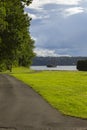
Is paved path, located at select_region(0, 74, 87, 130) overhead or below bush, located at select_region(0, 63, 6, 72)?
overhead

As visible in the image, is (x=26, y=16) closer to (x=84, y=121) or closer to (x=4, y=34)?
(x=4, y=34)

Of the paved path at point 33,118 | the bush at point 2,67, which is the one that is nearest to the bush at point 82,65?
the bush at point 2,67

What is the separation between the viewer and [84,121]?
54.7ft

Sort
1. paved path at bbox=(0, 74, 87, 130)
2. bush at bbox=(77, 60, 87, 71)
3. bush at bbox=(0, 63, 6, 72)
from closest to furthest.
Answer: paved path at bbox=(0, 74, 87, 130)
bush at bbox=(0, 63, 6, 72)
bush at bbox=(77, 60, 87, 71)

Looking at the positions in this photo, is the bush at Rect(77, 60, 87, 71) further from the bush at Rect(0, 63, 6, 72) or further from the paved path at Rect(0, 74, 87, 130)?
the paved path at Rect(0, 74, 87, 130)

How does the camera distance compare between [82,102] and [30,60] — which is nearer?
[82,102]

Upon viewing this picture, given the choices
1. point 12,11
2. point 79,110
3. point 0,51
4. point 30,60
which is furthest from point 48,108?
point 30,60

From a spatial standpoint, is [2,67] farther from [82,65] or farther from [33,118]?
[33,118]

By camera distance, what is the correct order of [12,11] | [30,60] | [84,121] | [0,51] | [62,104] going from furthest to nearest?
[30,60] < [0,51] < [12,11] < [62,104] < [84,121]

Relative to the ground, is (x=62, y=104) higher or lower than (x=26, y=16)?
lower

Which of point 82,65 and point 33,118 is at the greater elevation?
point 33,118

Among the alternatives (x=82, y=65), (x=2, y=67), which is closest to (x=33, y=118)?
(x=2, y=67)

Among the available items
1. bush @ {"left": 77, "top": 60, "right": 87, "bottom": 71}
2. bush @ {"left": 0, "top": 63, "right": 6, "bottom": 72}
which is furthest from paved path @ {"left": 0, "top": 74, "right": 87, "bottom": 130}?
bush @ {"left": 77, "top": 60, "right": 87, "bottom": 71}

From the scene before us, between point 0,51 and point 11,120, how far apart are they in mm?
61826
